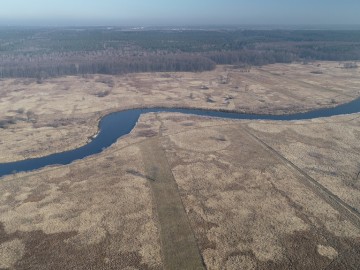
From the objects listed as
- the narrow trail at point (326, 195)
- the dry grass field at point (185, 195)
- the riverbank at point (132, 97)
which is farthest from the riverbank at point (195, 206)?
the riverbank at point (132, 97)

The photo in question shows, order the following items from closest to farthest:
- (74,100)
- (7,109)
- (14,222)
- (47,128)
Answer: (14,222), (47,128), (7,109), (74,100)

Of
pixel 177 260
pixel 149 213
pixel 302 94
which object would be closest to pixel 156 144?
pixel 149 213

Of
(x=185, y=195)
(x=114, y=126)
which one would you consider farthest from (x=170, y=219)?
(x=114, y=126)

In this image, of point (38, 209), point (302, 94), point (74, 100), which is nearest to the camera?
point (38, 209)

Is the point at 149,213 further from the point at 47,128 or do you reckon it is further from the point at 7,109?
the point at 7,109

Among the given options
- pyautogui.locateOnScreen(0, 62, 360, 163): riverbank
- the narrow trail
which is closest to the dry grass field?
the narrow trail

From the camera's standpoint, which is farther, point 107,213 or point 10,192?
point 10,192
